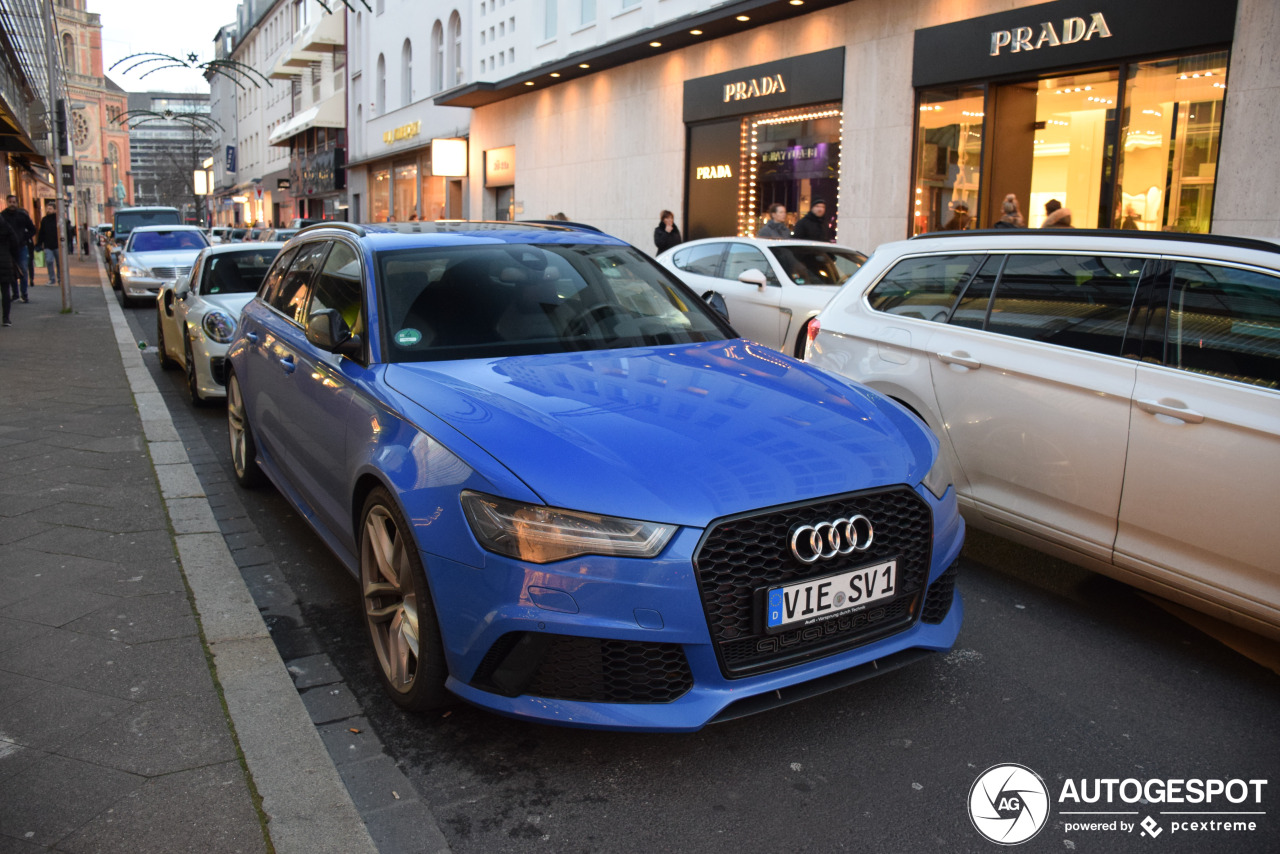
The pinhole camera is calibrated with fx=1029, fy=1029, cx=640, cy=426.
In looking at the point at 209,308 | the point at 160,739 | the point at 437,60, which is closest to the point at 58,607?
the point at 160,739

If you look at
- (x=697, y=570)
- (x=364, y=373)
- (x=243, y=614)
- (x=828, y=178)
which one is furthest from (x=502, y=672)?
(x=828, y=178)

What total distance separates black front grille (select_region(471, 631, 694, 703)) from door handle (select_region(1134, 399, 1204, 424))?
6.95ft

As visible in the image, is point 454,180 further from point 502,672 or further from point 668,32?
point 502,672

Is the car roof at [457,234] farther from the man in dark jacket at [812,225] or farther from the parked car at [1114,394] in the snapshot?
the man in dark jacket at [812,225]

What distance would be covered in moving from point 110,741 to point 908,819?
233cm

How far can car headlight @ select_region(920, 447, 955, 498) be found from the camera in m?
3.22

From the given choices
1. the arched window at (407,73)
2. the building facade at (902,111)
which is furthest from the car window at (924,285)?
the arched window at (407,73)

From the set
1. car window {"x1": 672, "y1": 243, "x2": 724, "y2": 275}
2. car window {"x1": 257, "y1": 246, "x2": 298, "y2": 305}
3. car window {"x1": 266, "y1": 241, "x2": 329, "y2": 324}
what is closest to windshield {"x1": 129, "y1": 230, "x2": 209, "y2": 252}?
car window {"x1": 672, "y1": 243, "x2": 724, "y2": 275}

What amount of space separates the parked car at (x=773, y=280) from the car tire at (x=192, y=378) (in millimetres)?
4276

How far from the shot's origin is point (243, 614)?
4.08 m

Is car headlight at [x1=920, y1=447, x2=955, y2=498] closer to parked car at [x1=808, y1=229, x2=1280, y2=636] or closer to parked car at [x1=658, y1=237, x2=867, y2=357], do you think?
parked car at [x1=808, y1=229, x2=1280, y2=636]

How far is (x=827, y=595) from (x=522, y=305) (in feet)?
6.15

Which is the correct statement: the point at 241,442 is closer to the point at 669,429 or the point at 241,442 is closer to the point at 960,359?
the point at 669,429

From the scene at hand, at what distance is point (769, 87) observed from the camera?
17609mm
